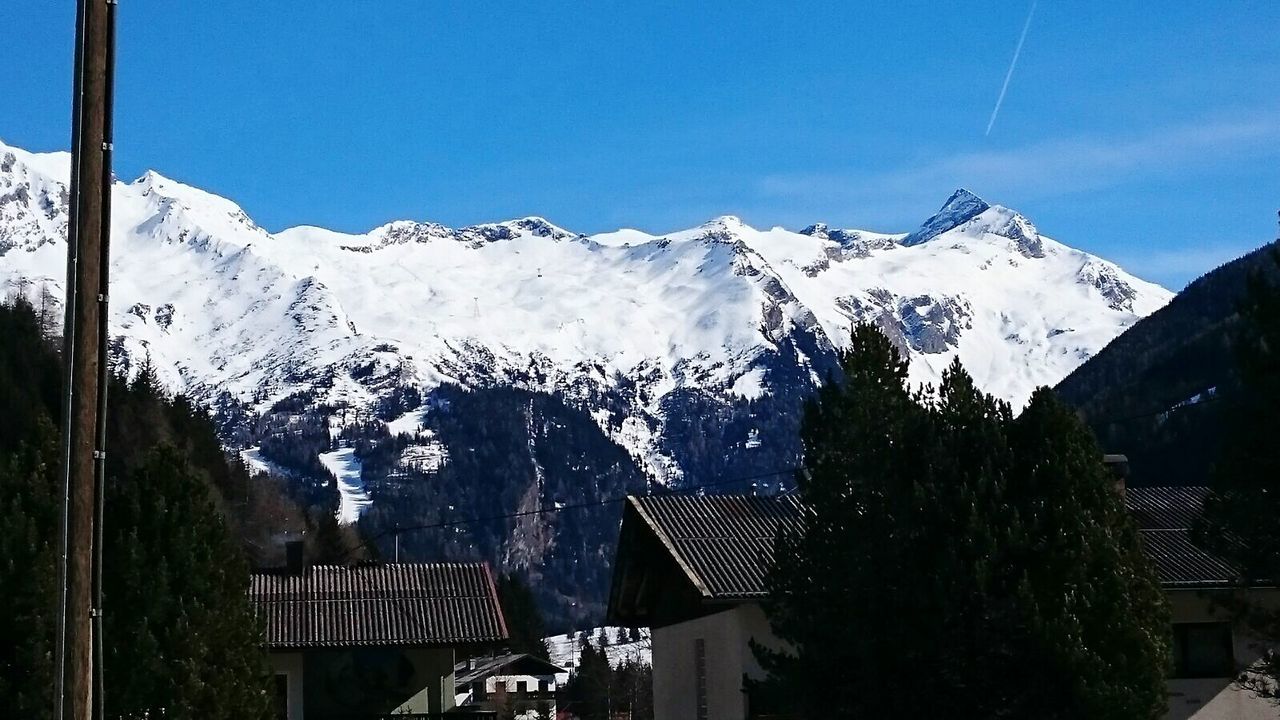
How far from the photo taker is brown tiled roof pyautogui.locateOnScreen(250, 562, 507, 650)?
147 ft

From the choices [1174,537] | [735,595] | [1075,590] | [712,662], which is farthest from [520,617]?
[1075,590]

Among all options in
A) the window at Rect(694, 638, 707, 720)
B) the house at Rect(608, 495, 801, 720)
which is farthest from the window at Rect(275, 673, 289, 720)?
the window at Rect(694, 638, 707, 720)

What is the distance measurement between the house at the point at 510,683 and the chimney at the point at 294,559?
182ft

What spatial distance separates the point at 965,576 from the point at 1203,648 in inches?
629

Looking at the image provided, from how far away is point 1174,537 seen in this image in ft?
111

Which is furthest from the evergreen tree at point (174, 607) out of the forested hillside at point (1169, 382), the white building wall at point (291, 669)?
the forested hillside at point (1169, 382)

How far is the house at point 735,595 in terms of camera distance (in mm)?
31016

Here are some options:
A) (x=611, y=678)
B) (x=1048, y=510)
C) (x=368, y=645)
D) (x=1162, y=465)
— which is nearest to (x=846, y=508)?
(x=1048, y=510)

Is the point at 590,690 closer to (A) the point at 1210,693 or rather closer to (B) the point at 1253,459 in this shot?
(A) the point at 1210,693

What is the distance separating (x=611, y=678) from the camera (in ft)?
420

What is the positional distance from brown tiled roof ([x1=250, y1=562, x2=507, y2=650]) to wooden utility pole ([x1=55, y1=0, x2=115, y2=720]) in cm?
3063

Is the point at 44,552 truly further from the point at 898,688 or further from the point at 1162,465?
the point at 1162,465

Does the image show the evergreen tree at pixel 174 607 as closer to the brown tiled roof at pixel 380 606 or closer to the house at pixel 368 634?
the house at pixel 368 634

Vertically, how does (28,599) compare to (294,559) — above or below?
below
